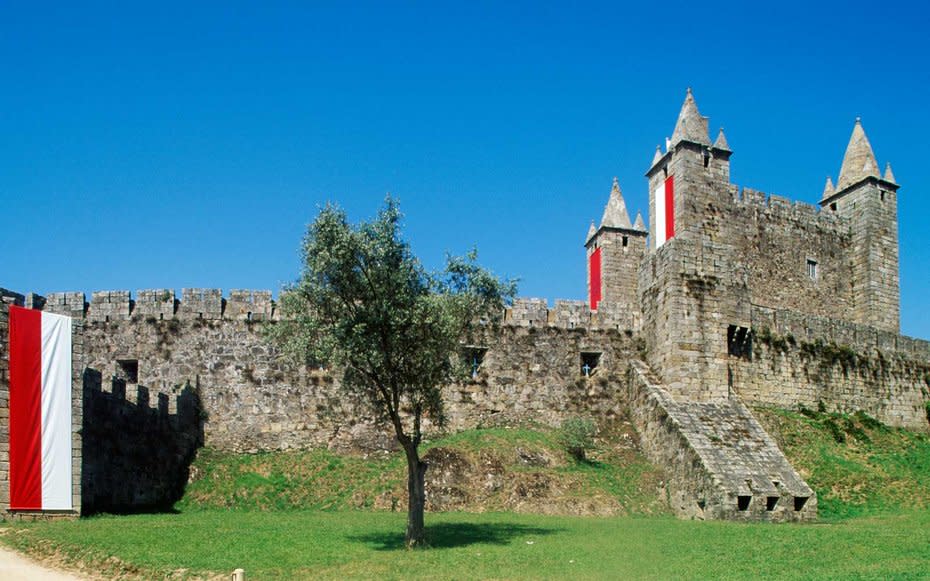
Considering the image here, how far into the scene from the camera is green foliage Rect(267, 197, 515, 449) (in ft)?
66.1

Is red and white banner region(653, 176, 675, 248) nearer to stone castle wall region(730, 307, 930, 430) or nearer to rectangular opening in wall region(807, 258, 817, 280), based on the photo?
stone castle wall region(730, 307, 930, 430)

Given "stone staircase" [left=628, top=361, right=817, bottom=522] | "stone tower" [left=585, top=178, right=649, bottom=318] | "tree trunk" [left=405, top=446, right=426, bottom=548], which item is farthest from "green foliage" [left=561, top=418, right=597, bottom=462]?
"stone tower" [left=585, top=178, right=649, bottom=318]

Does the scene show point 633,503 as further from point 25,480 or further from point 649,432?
point 25,480

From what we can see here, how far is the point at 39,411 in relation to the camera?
919 inches

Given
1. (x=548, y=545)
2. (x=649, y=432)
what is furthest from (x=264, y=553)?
(x=649, y=432)

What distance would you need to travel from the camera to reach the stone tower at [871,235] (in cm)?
4431

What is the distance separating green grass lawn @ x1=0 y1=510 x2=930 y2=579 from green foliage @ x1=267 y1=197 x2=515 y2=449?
10.2 feet

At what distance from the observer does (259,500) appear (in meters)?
27.8

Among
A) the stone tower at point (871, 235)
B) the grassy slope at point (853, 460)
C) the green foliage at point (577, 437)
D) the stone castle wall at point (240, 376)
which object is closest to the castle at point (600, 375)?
the stone castle wall at point (240, 376)

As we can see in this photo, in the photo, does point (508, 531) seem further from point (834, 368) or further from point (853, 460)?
point (834, 368)

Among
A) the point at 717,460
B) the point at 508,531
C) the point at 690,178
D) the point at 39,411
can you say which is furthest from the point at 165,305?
the point at 690,178

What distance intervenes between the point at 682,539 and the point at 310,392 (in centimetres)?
1466

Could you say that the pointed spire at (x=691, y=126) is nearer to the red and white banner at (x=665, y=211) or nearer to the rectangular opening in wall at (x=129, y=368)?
the red and white banner at (x=665, y=211)

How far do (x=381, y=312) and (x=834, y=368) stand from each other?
24094mm
